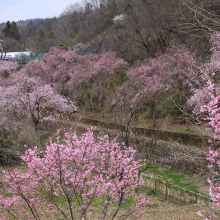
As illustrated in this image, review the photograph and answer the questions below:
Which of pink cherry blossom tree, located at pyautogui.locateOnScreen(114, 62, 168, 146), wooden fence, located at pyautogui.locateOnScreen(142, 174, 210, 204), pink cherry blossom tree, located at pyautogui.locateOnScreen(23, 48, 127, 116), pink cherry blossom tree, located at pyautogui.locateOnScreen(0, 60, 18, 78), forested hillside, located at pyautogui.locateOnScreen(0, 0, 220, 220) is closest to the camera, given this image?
forested hillside, located at pyautogui.locateOnScreen(0, 0, 220, 220)

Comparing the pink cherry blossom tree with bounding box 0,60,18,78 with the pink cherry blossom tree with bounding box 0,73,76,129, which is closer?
the pink cherry blossom tree with bounding box 0,73,76,129

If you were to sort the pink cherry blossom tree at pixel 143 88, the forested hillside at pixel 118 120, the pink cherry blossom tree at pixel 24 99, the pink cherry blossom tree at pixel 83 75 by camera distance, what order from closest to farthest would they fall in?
the forested hillside at pixel 118 120, the pink cherry blossom tree at pixel 24 99, the pink cherry blossom tree at pixel 143 88, the pink cherry blossom tree at pixel 83 75

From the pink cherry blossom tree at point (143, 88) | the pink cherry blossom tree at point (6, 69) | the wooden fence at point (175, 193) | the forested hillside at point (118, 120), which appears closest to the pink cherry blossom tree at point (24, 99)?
the forested hillside at point (118, 120)

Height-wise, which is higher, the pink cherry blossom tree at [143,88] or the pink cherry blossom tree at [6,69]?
the pink cherry blossom tree at [6,69]

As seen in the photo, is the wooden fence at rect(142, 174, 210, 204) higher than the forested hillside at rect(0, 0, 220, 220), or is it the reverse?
the forested hillside at rect(0, 0, 220, 220)

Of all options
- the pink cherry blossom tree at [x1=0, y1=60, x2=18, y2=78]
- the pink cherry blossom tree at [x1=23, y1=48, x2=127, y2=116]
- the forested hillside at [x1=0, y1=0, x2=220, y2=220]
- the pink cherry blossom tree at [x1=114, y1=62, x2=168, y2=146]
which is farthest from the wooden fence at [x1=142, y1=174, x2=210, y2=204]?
the pink cherry blossom tree at [x1=0, y1=60, x2=18, y2=78]

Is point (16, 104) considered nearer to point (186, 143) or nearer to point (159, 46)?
point (186, 143)

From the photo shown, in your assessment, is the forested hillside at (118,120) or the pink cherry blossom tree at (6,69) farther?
the pink cherry blossom tree at (6,69)

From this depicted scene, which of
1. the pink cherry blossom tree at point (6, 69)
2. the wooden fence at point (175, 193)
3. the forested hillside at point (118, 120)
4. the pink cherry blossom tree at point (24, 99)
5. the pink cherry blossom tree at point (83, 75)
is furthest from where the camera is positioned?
the pink cherry blossom tree at point (6, 69)

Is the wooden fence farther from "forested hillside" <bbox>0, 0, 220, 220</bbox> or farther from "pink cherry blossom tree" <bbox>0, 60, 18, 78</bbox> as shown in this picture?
"pink cherry blossom tree" <bbox>0, 60, 18, 78</bbox>

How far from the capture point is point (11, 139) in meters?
13.7

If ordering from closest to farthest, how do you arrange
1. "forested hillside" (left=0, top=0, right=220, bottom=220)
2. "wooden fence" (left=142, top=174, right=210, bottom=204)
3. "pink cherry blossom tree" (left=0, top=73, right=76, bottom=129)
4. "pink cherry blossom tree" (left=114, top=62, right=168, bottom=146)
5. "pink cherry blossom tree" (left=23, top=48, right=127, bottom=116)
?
"forested hillside" (left=0, top=0, right=220, bottom=220) → "wooden fence" (left=142, top=174, right=210, bottom=204) → "pink cherry blossom tree" (left=0, top=73, right=76, bottom=129) → "pink cherry blossom tree" (left=114, top=62, right=168, bottom=146) → "pink cherry blossom tree" (left=23, top=48, right=127, bottom=116)

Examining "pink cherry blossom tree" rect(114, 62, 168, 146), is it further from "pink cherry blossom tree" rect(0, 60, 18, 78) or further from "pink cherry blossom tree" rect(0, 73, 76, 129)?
"pink cherry blossom tree" rect(0, 60, 18, 78)

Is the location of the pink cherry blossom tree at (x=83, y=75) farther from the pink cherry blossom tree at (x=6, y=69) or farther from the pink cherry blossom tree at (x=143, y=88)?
the pink cherry blossom tree at (x=143, y=88)
